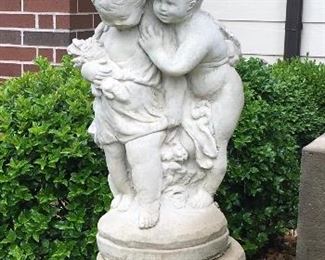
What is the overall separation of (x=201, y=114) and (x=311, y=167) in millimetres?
1117

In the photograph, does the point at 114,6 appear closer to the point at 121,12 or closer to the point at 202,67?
the point at 121,12

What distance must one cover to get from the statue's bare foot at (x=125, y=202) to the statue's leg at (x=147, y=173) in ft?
0.24

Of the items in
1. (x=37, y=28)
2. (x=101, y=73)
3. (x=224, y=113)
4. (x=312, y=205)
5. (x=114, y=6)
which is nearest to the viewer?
(x=114, y=6)

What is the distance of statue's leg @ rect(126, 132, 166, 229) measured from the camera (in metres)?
2.69

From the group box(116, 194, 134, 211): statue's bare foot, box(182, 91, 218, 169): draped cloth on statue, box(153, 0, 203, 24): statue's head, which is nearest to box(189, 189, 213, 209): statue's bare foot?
box(182, 91, 218, 169): draped cloth on statue

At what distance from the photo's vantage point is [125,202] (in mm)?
2824

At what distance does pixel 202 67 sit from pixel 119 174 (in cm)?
52

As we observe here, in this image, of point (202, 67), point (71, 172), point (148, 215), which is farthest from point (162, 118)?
point (71, 172)

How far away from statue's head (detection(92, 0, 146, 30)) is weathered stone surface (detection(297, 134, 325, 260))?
4.62 feet

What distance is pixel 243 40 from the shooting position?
619 cm

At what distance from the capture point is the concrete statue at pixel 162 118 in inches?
104

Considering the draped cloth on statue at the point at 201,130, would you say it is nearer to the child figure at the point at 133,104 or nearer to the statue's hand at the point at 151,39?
the child figure at the point at 133,104

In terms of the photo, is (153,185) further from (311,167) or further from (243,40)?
(243,40)

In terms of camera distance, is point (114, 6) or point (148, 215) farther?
point (148, 215)
